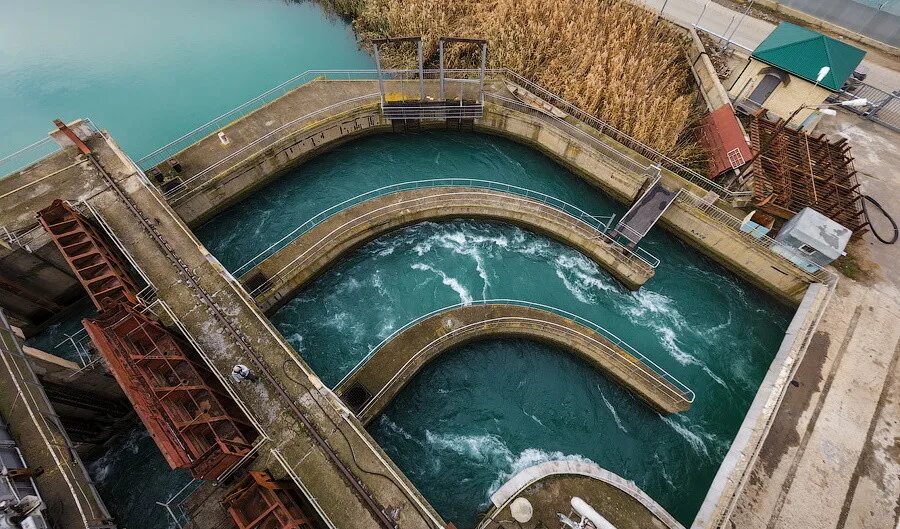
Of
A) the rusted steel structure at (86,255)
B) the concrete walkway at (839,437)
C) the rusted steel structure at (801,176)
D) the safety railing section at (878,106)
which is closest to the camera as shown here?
the concrete walkway at (839,437)

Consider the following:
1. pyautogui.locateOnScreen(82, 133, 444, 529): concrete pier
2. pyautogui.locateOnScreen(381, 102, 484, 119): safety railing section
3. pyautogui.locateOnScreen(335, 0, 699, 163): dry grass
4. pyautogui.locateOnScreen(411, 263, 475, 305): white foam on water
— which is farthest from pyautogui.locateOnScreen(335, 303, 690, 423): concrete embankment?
pyautogui.locateOnScreen(335, 0, 699, 163): dry grass

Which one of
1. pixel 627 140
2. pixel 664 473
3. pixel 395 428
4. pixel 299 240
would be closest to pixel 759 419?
pixel 664 473

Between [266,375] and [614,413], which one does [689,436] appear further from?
[266,375]

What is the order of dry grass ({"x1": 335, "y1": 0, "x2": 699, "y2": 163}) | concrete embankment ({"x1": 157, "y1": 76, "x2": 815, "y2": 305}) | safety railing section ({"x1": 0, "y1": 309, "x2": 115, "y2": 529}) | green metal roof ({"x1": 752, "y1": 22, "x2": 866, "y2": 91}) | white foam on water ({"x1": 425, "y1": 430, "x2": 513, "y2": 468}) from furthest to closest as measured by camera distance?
dry grass ({"x1": 335, "y1": 0, "x2": 699, "y2": 163}) → concrete embankment ({"x1": 157, "y1": 76, "x2": 815, "y2": 305}) → green metal roof ({"x1": 752, "y1": 22, "x2": 866, "y2": 91}) → white foam on water ({"x1": 425, "y1": 430, "x2": 513, "y2": 468}) → safety railing section ({"x1": 0, "y1": 309, "x2": 115, "y2": 529})

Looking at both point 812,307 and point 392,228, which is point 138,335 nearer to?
point 392,228

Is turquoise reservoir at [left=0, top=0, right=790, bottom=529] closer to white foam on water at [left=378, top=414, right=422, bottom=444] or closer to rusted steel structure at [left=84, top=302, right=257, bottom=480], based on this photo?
white foam on water at [left=378, top=414, right=422, bottom=444]

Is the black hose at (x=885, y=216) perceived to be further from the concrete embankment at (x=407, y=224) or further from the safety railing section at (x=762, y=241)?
the concrete embankment at (x=407, y=224)

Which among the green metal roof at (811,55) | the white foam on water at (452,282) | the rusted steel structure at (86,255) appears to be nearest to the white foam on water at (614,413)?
the white foam on water at (452,282)

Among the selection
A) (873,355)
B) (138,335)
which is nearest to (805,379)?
(873,355)
